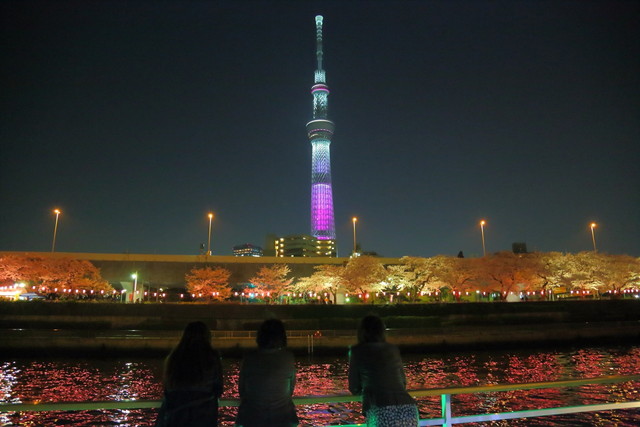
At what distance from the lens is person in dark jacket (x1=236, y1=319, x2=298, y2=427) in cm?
342

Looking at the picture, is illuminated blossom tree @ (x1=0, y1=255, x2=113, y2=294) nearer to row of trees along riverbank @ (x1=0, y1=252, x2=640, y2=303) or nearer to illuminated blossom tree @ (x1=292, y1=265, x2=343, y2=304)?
row of trees along riverbank @ (x1=0, y1=252, x2=640, y2=303)

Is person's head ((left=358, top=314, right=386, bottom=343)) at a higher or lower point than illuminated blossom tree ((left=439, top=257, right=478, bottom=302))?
lower

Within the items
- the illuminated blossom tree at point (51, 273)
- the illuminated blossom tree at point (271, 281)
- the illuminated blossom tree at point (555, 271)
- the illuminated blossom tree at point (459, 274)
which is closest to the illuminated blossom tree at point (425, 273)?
the illuminated blossom tree at point (459, 274)

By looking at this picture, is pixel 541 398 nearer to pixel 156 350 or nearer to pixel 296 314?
pixel 156 350

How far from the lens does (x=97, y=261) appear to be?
51.5 meters

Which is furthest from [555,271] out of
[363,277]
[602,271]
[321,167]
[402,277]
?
[321,167]

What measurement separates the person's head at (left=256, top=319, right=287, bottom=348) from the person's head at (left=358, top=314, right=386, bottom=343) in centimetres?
64

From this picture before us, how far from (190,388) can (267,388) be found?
0.56m

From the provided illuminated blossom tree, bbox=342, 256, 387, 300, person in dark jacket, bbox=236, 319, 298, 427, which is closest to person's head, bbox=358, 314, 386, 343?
person in dark jacket, bbox=236, 319, 298, 427

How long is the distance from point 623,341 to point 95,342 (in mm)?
33963

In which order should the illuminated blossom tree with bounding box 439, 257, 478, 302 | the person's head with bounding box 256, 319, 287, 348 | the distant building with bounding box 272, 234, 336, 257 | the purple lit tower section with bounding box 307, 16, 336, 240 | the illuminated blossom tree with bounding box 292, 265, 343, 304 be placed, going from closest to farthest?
the person's head with bounding box 256, 319, 287, 348, the illuminated blossom tree with bounding box 439, 257, 478, 302, the illuminated blossom tree with bounding box 292, 265, 343, 304, the purple lit tower section with bounding box 307, 16, 336, 240, the distant building with bounding box 272, 234, 336, 257

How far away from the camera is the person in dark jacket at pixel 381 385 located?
350 cm

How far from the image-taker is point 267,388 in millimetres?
3434

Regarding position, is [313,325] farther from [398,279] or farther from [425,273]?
[425,273]
